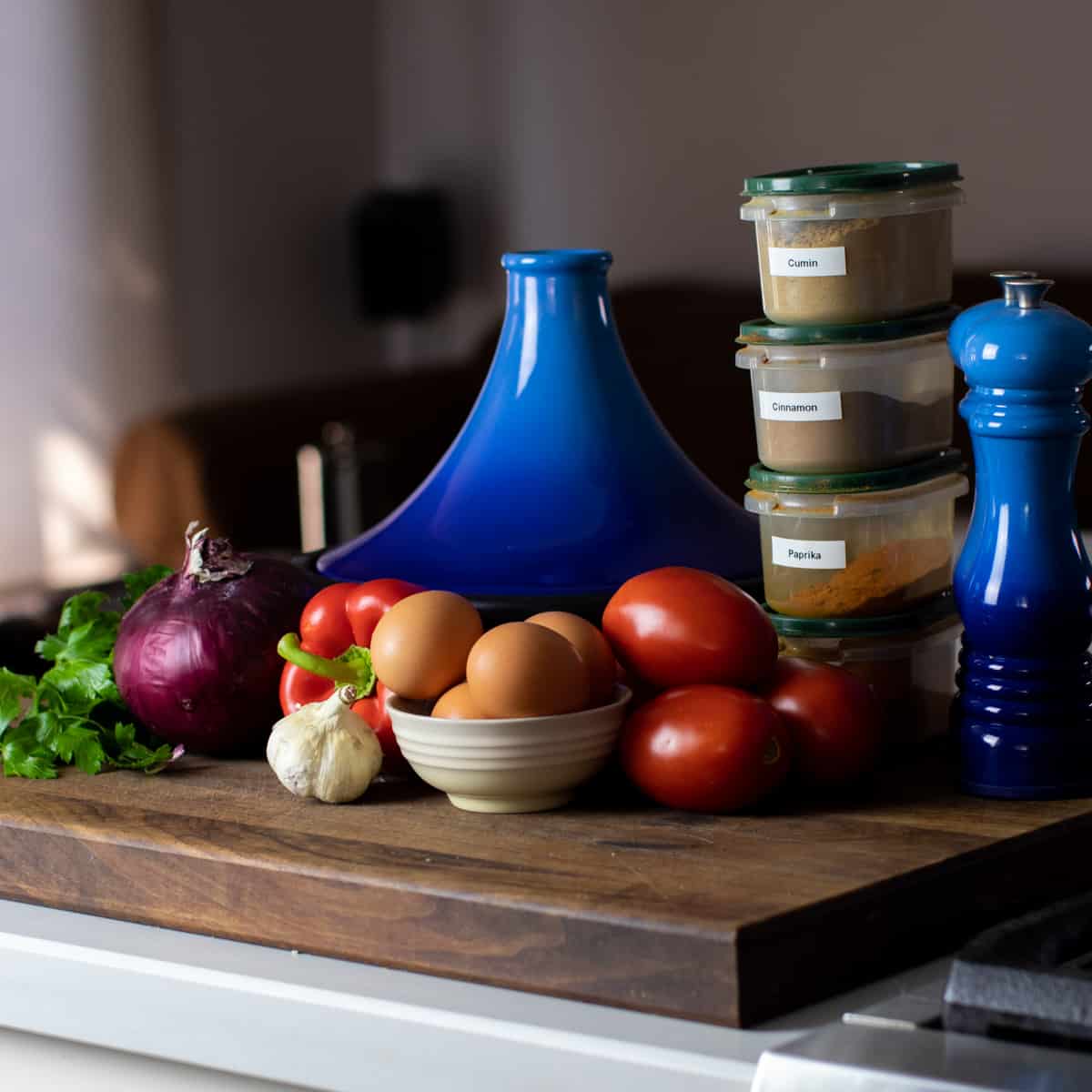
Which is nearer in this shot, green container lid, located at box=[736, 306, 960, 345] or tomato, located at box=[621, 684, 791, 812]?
tomato, located at box=[621, 684, 791, 812]

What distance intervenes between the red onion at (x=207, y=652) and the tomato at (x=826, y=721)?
0.32 meters

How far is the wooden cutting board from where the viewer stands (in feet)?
2.82

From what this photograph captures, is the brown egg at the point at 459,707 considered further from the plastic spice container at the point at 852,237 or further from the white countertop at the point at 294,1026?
the plastic spice container at the point at 852,237

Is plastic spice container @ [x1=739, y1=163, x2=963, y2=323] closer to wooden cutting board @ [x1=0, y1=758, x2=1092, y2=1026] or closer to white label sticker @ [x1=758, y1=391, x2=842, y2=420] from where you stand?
white label sticker @ [x1=758, y1=391, x2=842, y2=420]

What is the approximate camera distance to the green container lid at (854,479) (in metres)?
1.12

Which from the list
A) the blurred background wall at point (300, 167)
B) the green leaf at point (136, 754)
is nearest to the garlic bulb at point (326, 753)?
the green leaf at point (136, 754)

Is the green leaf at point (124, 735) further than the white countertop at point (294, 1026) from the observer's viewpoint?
Yes

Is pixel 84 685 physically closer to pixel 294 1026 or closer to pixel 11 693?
pixel 11 693

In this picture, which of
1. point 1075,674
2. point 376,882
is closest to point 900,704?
point 1075,674

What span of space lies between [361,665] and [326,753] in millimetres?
83

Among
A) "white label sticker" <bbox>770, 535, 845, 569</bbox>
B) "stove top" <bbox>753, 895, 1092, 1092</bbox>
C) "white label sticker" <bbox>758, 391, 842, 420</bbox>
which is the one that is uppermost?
"white label sticker" <bbox>758, 391, 842, 420</bbox>

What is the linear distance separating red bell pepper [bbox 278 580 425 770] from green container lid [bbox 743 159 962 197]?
12.8 inches

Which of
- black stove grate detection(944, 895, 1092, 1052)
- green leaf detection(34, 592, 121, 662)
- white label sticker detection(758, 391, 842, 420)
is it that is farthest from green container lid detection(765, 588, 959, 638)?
green leaf detection(34, 592, 121, 662)

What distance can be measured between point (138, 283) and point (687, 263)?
0.72 meters
